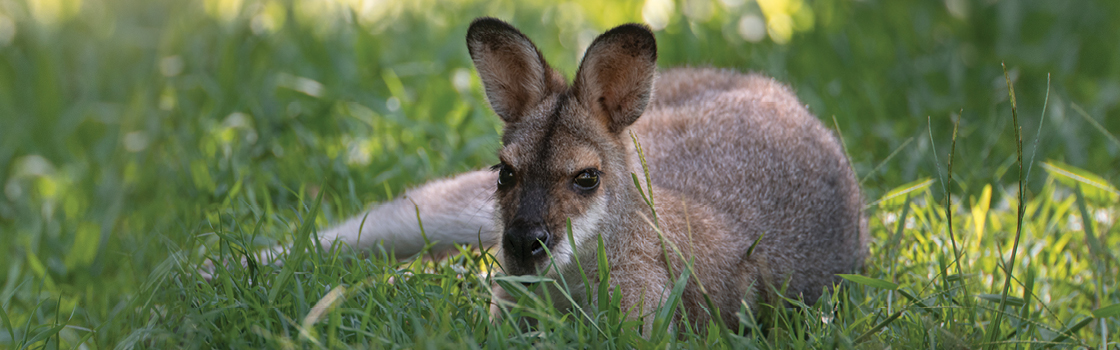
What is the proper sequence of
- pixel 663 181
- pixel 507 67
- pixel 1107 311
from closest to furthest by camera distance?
1. pixel 1107 311
2. pixel 507 67
3. pixel 663 181

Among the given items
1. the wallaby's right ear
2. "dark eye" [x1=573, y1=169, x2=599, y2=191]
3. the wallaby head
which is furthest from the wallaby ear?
"dark eye" [x1=573, y1=169, x2=599, y2=191]

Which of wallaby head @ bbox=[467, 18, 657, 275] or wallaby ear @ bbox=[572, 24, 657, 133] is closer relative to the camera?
wallaby head @ bbox=[467, 18, 657, 275]

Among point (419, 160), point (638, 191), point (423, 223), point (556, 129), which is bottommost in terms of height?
point (423, 223)

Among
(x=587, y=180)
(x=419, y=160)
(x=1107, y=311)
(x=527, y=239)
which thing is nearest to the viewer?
(x=1107, y=311)

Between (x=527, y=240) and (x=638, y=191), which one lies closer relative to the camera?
(x=527, y=240)

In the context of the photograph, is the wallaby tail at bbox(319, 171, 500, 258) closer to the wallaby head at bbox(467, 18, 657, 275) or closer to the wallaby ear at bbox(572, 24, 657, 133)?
the wallaby head at bbox(467, 18, 657, 275)

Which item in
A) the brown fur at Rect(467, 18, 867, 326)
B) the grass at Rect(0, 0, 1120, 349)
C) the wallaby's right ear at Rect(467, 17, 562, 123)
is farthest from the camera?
the wallaby's right ear at Rect(467, 17, 562, 123)

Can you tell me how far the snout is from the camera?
126 inches

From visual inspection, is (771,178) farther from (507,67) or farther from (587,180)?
(507,67)

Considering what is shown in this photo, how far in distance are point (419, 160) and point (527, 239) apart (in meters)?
2.30

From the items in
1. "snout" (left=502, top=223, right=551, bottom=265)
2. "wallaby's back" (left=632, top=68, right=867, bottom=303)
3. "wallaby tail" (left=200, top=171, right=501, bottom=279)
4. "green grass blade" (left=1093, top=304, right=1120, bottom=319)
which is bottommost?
"green grass blade" (left=1093, top=304, right=1120, bottom=319)

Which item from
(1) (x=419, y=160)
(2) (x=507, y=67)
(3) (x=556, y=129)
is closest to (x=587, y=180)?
(3) (x=556, y=129)

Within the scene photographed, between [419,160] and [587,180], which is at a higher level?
[419,160]

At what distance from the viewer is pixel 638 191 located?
3.73m
